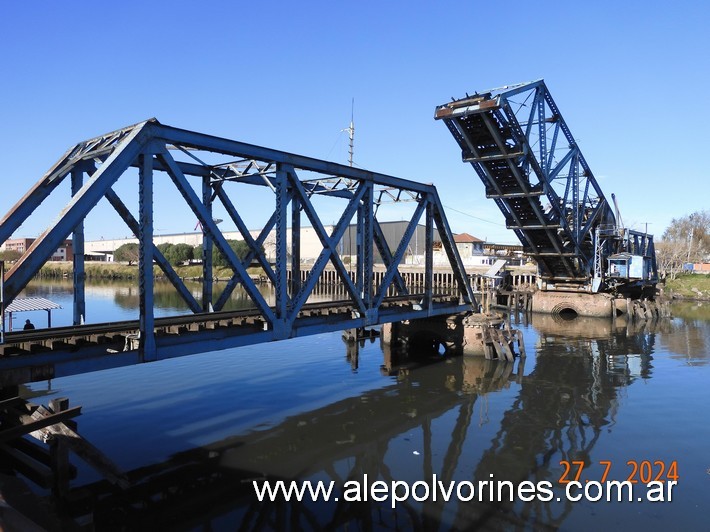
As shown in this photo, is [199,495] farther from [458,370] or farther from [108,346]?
[458,370]

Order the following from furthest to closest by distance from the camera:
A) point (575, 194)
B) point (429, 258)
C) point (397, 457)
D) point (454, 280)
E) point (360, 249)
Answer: point (454, 280)
point (575, 194)
point (429, 258)
point (360, 249)
point (397, 457)

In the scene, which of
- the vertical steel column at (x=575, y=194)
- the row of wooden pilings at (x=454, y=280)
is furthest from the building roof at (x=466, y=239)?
the vertical steel column at (x=575, y=194)

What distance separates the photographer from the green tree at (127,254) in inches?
4068

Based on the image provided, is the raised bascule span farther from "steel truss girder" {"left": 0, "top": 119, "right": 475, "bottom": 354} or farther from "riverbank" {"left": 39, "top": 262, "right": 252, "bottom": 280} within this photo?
"riverbank" {"left": 39, "top": 262, "right": 252, "bottom": 280}

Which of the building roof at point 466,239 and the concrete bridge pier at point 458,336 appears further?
the building roof at point 466,239

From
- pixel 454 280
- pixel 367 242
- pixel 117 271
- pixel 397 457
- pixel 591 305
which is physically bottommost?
pixel 397 457

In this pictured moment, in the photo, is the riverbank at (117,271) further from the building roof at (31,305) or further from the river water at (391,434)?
the river water at (391,434)

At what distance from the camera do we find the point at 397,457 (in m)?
10.6

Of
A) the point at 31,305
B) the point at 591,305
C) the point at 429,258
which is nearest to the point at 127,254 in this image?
the point at 31,305

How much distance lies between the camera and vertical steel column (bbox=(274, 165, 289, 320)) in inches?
423

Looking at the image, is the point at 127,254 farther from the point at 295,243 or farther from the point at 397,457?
the point at 397,457

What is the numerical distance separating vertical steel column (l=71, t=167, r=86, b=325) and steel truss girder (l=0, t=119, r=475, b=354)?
0.12 ft

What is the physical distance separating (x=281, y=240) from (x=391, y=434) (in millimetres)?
5664

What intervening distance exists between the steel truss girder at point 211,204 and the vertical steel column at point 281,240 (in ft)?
0.08
